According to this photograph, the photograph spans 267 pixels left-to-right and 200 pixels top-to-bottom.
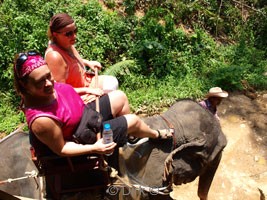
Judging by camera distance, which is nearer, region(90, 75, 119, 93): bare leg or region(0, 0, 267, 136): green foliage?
region(90, 75, 119, 93): bare leg

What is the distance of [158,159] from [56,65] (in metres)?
1.38

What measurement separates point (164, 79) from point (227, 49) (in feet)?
6.94

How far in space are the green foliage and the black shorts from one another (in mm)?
3440

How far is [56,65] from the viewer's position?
365cm

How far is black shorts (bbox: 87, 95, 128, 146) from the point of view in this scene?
128 inches

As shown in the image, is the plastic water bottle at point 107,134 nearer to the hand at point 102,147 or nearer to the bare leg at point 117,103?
the hand at point 102,147

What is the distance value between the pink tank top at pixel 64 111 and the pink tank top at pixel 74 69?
0.72m

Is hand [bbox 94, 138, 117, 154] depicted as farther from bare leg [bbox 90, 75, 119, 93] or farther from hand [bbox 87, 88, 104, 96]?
bare leg [bbox 90, 75, 119, 93]

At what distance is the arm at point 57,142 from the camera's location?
274cm

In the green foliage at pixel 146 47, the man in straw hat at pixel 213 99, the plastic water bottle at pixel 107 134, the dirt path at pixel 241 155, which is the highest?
the plastic water bottle at pixel 107 134

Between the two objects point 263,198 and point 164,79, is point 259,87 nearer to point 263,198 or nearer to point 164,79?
point 164,79

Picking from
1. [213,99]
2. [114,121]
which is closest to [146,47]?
[213,99]

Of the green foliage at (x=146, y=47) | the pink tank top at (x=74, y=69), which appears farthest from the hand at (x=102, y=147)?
the green foliage at (x=146, y=47)

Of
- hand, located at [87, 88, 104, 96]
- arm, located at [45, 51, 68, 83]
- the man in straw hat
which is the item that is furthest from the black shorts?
the man in straw hat
